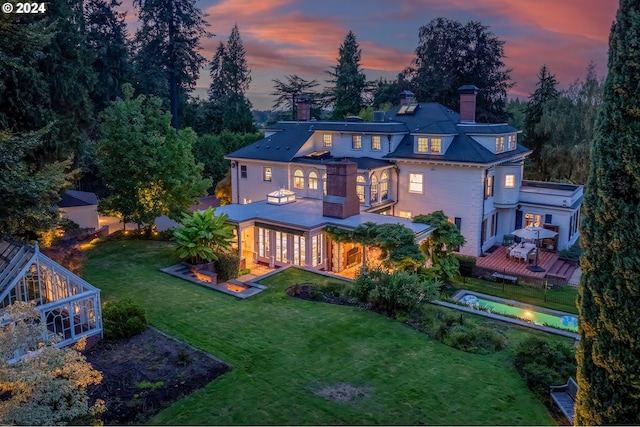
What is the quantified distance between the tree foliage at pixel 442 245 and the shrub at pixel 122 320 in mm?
12816

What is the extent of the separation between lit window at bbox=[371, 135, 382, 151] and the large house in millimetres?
60

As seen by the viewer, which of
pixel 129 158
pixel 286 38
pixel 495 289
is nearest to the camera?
pixel 495 289

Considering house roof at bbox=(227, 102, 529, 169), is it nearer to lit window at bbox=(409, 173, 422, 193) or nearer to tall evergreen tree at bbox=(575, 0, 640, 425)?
lit window at bbox=(409, 173, 422, 193)

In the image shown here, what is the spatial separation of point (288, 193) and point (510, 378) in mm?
17012

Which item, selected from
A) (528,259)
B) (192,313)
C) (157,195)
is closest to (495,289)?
(528,259)

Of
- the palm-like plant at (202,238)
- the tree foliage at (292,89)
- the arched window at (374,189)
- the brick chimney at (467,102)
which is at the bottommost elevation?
the palm-like plant at (202,238)

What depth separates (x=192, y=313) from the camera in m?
14.4

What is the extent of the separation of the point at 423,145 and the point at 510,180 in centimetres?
528

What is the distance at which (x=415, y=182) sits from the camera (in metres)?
27.0

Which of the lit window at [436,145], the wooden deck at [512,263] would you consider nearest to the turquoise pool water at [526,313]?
the wooden deck at [512,263]

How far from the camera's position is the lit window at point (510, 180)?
2634 centimetres

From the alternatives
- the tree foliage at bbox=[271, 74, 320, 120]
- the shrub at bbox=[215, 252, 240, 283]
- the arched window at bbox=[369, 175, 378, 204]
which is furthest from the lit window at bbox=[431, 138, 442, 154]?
the tree foliage at bbox=[271, 74, 320, 120]

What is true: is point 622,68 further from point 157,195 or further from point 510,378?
point 157,195

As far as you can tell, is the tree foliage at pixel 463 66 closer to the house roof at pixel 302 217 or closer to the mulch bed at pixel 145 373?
the house roof at pixel 302 217
